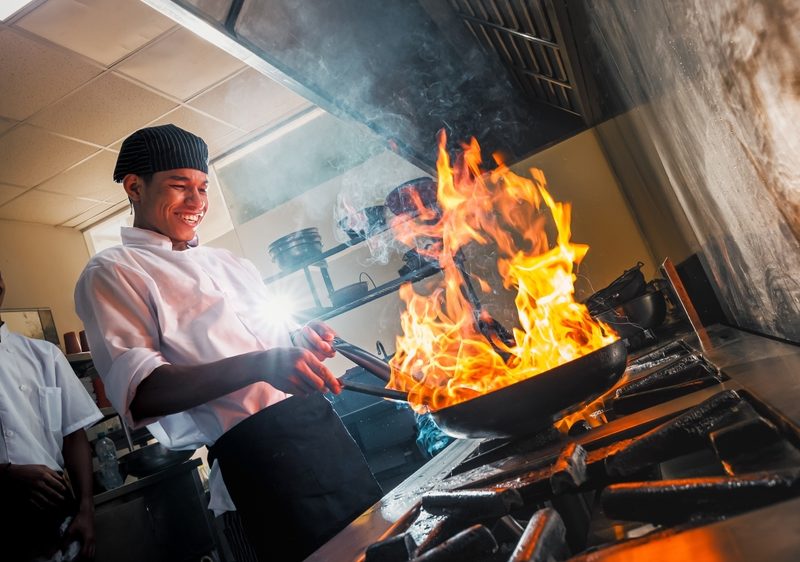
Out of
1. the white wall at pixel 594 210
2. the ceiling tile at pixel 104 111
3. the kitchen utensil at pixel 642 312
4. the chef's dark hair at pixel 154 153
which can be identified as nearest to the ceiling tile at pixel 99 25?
the ceiling tile at pixel 104 111

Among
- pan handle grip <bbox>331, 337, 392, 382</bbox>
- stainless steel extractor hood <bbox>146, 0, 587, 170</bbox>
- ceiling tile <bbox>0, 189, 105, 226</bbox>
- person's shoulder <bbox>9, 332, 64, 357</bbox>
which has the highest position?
ceiling tile <bbox>0, 189, 105, 226</bbox>

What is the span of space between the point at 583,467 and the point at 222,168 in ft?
22.1

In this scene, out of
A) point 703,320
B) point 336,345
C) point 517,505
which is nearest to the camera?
point 517,505

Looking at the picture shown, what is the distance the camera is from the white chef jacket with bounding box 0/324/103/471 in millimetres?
2922

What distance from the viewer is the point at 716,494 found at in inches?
21.6

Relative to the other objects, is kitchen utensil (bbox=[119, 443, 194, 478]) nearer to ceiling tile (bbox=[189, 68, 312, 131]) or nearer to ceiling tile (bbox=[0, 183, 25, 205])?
ceiling tile (bbox=[189, 68, 312, 131])

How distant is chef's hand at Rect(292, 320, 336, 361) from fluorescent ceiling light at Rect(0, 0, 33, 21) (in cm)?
393

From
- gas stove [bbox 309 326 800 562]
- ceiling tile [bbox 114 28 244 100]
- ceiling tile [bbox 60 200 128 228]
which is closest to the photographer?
gas stove [bbox 309 326 800 562]

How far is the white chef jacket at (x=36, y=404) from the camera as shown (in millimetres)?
2922

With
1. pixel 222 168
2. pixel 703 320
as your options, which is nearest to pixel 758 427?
pixel 703 320

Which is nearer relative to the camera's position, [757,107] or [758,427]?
[758,427]

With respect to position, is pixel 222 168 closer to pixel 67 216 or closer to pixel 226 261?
pixel 67 216

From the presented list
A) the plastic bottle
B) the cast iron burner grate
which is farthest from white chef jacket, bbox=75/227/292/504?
the plastic bottle

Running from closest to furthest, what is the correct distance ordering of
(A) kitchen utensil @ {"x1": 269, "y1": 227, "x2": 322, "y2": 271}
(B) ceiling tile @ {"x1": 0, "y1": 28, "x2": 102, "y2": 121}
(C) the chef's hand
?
1. (C) the chef's hand
2. (A) kitchen utensil @ {"x1": 269, "y1": 227, "x2": 322, "y2": 271}
3. (B) ceiling tile @ {"x1": 0, "y1": 28, "x2": 102, "y2": 121}
